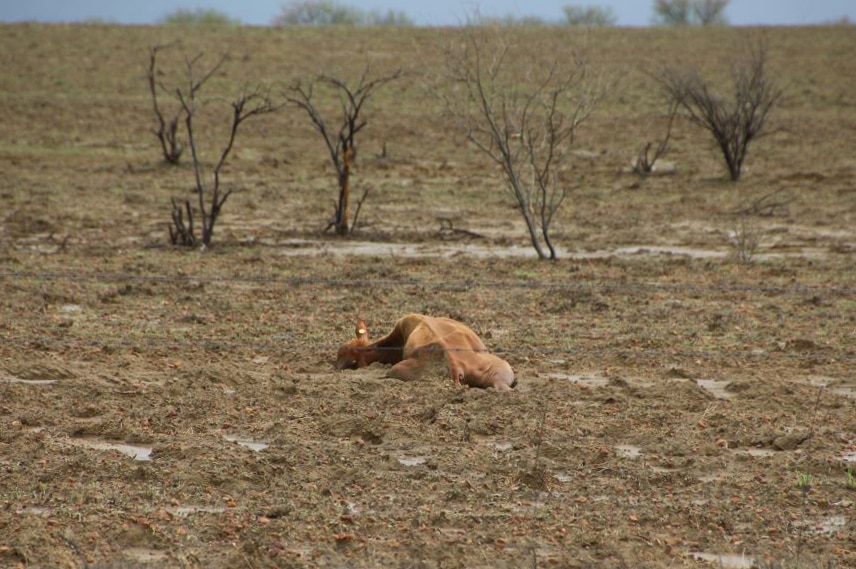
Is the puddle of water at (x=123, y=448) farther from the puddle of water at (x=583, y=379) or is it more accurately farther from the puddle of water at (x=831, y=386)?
the puddle of water at (x=831, y=386)

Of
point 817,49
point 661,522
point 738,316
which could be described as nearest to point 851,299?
point 738,316

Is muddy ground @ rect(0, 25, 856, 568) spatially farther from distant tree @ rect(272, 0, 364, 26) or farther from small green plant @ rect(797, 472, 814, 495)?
distant tree @ rect(272, 0, 364, 26)

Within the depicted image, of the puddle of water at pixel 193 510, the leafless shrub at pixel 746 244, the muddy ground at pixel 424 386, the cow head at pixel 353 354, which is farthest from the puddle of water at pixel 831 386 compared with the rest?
the leafless shrub at pixel 746 244

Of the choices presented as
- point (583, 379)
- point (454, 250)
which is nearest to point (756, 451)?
point (583, 379)

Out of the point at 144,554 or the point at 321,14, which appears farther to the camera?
the point at 321,14

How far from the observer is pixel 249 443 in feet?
21.6

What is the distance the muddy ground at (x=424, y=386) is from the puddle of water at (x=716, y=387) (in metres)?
0.02

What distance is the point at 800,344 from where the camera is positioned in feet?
30.0

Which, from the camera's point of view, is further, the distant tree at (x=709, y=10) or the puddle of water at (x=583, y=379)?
the distant tree at (x=709, y=10)

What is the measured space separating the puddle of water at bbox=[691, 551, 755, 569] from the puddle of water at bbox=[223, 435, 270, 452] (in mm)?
2367

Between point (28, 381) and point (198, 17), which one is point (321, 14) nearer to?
point (198, 17)

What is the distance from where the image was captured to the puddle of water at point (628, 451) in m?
6.44

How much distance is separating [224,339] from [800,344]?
4.23 m

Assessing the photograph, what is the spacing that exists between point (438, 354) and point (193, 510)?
2.62 meters
